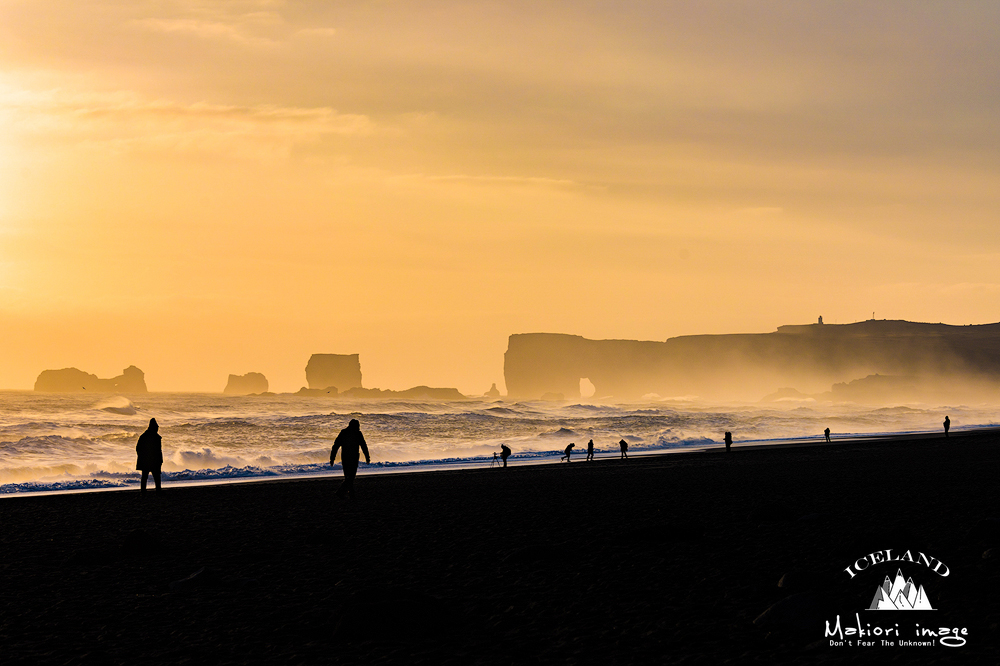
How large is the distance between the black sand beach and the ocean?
15025 mm

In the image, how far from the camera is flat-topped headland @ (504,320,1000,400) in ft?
618

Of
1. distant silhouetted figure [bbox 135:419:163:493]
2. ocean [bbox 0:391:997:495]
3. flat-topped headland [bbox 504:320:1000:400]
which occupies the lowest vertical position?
ocean [bbox 0:391:997:495]

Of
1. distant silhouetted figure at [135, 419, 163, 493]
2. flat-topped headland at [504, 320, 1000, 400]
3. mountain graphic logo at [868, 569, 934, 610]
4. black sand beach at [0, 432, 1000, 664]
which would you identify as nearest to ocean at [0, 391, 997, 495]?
distant silhouetted figure at [135, 419, 163, 493]

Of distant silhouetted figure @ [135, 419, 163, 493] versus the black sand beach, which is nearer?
the black sand beach

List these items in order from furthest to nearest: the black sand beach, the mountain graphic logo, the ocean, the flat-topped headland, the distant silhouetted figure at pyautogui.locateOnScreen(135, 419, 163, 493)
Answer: the flat-topped headland < the ocean < the distant silhouetted figure at pyautogui.locateOnScreen(135, 419, 163, 493) < the mountain graphic logo < the black sand beach

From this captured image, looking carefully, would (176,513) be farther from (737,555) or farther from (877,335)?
(877,335)

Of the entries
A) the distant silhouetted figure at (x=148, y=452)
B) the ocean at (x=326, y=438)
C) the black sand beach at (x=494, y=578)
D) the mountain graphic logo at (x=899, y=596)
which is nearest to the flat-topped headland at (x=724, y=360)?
the ocean at (x=326, y=438)

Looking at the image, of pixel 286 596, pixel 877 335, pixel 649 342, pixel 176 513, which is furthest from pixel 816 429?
pixel 877 335

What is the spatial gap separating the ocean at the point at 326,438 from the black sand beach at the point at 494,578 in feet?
49.3

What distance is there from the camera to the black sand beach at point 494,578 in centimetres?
735

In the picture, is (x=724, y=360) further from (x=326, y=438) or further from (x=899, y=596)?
(x=899, y=596)

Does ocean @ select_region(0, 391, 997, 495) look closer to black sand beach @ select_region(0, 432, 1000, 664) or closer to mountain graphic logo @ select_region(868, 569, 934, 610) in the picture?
black sand beach @ select_region(0, 432, 1000, 664)

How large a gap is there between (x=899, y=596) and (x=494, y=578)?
14.6 ft

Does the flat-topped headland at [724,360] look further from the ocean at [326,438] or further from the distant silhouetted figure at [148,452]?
the distant silhouetted figure at [148,452]
